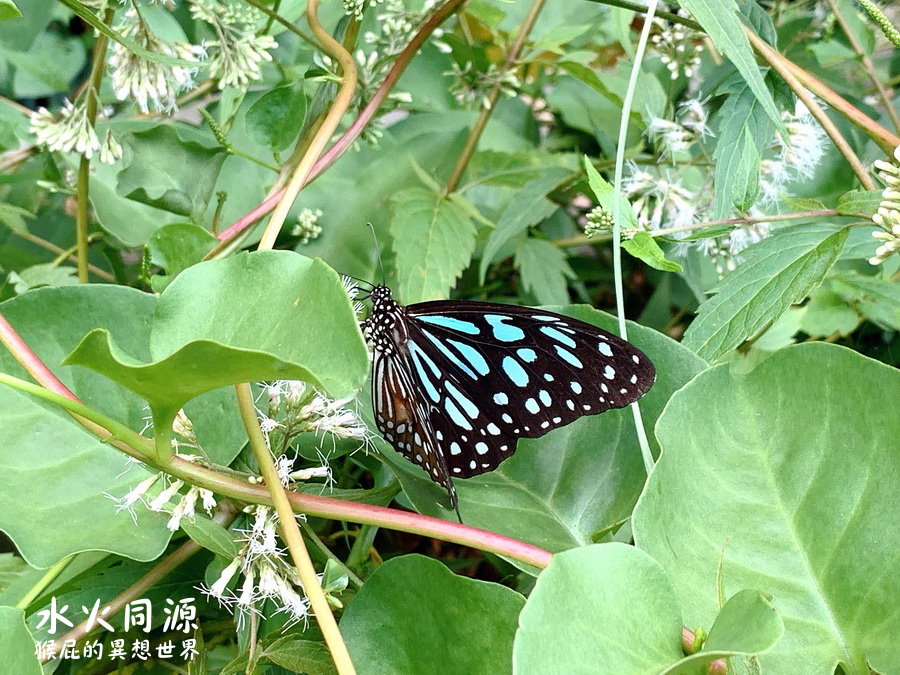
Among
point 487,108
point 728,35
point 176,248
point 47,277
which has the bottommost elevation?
point 47,277

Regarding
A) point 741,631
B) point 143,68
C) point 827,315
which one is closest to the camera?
point 741,631

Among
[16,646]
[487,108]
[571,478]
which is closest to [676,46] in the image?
[487,108]

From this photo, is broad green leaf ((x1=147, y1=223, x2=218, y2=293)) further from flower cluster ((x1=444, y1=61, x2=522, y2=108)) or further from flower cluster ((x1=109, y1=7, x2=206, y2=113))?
flower cluster ((x1=444, y1=61, x2=522, y2=108))

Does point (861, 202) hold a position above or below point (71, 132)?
above

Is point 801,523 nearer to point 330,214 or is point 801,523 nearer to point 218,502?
point 218,502

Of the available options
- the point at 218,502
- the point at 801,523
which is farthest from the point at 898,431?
the point at 218,502

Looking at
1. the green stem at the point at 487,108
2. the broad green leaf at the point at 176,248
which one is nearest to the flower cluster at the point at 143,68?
the broad green leaf at the point at 176,248

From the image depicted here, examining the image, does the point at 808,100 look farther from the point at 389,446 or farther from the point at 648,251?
the point at 389,446

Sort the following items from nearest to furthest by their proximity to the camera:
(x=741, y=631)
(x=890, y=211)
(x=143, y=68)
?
(x=741, y=631)
(x=890, y=211)
(x=143, y=68)
